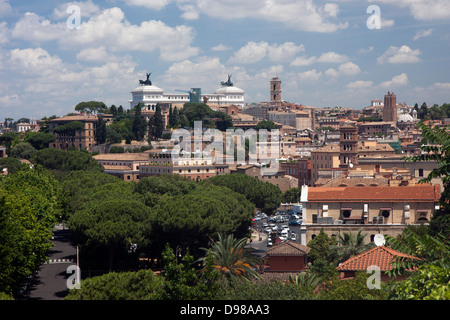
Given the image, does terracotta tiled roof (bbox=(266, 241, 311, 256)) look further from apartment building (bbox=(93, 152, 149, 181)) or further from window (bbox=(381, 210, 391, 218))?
apartment building (bbox=(93, 152, 149, 181))

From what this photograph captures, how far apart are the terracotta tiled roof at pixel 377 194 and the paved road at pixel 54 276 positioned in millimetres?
12060

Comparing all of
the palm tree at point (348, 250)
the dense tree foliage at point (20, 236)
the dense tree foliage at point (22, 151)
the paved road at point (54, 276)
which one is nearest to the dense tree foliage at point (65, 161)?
the dense tree foliage at point (22, 151)

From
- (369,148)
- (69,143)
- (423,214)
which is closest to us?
(423,214)

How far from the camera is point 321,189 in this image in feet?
111

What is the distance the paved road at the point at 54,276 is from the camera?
93.8 feet

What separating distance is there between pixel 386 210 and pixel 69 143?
8444cm

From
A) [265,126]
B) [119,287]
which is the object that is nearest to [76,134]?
[265,126]

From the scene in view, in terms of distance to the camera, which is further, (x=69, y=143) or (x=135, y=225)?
(x=69, y=143)

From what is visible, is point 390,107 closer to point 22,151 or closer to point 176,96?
point 176,96

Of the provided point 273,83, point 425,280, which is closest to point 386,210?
point 425,280

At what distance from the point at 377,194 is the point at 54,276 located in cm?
1589

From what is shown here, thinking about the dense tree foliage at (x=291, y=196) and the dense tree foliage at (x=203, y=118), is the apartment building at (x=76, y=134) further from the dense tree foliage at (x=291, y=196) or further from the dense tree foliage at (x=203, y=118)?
the dense tree foliage at (x=291, y=196)

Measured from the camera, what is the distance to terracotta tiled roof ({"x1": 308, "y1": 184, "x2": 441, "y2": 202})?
32219 mm
